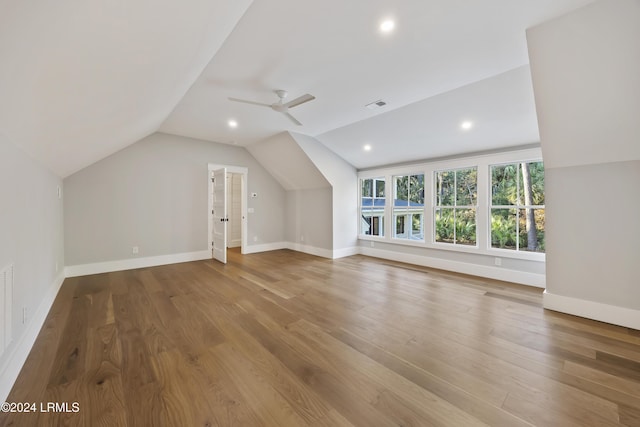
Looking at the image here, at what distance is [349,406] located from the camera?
1520 millimetres

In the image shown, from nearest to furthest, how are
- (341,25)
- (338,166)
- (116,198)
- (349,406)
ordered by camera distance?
(349,406), (341,25), (116,198), (338,166)

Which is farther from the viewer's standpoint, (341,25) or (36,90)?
(341,25)

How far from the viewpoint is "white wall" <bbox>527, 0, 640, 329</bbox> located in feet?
6.53

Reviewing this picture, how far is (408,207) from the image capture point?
18.1 ft

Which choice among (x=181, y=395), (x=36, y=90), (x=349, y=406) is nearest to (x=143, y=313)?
(x=181, y=395)

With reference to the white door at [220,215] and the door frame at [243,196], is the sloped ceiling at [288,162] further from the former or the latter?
the white door at [220,215]

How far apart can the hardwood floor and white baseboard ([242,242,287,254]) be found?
279 cm

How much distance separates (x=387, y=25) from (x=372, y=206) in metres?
4.46

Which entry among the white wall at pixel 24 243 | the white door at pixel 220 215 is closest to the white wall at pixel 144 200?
the white door at pixel 220 215

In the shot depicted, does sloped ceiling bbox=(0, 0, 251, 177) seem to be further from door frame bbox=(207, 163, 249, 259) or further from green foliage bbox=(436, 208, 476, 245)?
green foliage bbox=(436, 208, 476, 245)

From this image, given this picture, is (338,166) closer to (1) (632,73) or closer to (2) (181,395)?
(1) (632,73)

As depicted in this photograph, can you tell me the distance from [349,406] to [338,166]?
16.2ft

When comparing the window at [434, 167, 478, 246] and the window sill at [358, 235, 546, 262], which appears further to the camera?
the window at [434, 167, 478, 246]

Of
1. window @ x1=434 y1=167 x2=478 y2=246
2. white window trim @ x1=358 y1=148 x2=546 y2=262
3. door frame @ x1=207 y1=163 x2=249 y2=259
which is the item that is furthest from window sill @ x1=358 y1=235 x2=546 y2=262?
door frame @ x1=207 y1=163 x2=249 y2=259
